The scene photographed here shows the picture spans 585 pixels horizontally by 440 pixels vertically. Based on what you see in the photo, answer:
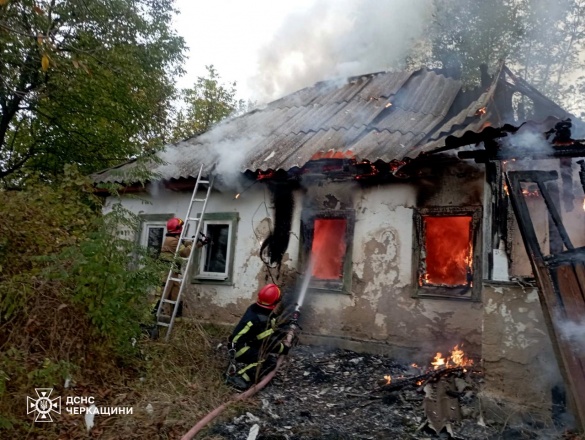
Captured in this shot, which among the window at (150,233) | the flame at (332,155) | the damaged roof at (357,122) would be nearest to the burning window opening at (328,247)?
the flame at (332,155)

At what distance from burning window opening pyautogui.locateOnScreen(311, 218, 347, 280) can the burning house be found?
26mm

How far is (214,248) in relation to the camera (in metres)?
8.91

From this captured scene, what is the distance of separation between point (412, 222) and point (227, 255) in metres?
3.64

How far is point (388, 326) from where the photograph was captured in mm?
6629

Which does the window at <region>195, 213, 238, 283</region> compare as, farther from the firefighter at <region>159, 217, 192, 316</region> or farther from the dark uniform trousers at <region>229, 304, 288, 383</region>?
the dark uniform trousers at <region>229, 304, 288, 383</region>

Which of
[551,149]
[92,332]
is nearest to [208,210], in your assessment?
[92,332]

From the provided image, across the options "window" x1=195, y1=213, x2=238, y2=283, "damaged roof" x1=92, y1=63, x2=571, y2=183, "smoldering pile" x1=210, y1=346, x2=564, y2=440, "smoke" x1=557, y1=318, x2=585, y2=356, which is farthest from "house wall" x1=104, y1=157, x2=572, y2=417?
"damaged roof" x1=92, y1=63, x2=571, y2=183

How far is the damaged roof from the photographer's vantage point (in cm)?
665

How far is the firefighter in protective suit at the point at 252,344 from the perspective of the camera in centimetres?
550

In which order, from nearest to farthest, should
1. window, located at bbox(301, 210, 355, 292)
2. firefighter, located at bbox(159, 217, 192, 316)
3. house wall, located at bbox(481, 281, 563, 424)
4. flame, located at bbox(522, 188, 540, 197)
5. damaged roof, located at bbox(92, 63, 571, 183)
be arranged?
1. house wall, located at bbox(481, 281, 563, 424)
2. flame, located at bbox(522, 188, 540, 197)
3. damaged roof, located at bbox(92, 63, 571, 183)
4. window, located at bbox(301, 210, 355, 292)
5. firefighter, located at bbox(159, 217, 192, 316)

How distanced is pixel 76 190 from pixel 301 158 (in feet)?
11.5

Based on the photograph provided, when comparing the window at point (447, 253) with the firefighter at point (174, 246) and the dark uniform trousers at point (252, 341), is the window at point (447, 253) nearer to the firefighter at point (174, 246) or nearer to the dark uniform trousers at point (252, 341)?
the dark uniform trousers at point (252, 341)

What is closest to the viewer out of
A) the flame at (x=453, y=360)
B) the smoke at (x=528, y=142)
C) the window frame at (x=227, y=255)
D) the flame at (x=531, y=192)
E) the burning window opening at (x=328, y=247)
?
the smoke at (x=528, y=142)

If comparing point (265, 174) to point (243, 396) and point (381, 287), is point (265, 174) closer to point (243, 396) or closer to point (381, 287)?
point (381, 287)
